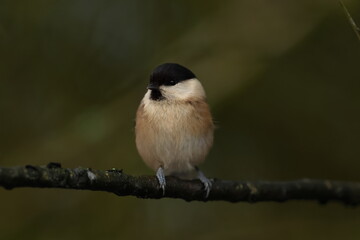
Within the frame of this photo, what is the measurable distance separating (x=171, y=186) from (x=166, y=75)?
0.79 metres

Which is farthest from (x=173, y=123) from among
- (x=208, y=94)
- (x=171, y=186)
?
(x=208, y=94)

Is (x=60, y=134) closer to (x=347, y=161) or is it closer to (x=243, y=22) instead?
(x=243, y=22)

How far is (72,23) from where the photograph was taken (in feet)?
12.8

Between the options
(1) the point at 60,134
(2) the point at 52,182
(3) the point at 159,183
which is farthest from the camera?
(1) the point at 60,134

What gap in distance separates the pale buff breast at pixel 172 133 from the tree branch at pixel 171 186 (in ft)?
0.86

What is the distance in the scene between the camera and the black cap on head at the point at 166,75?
3.22 m

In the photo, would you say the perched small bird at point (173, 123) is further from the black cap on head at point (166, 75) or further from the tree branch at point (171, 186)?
the tree branch at point (171, 186)

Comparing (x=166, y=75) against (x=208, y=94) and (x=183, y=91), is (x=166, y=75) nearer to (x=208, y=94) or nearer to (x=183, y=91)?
(x=183, y=91)

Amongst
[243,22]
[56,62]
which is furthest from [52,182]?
[243,22]

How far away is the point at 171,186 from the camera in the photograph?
264cm

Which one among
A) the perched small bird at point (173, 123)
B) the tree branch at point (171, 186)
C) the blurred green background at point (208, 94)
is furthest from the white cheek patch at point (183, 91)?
the tree branch at point (171, 186)

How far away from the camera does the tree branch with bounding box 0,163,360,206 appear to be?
1852 mm

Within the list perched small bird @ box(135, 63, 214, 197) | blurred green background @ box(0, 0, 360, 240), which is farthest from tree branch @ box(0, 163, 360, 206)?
blurred green background @ box(0, 0, 360, 240)

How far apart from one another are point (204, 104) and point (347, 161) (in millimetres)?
1259
